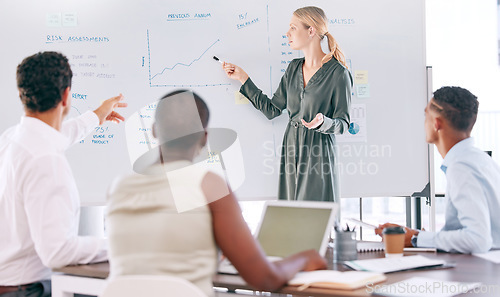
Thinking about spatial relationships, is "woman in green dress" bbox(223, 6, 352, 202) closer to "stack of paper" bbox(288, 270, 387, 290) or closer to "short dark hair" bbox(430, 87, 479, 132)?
"short dark hair" bbox(430, 87, 479, 132)

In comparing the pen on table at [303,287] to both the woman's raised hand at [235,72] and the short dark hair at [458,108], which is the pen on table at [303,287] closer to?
the short dark hair at [458,108]

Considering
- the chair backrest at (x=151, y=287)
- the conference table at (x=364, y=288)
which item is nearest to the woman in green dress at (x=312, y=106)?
the conference table at (x=364, y=288)

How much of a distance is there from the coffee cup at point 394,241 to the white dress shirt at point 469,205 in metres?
0.16

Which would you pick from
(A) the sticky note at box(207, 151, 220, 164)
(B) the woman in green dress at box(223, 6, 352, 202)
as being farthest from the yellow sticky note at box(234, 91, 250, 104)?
(A) the sticky note at box(207, 151, 220, 164)

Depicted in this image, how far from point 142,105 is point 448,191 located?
2.01 m

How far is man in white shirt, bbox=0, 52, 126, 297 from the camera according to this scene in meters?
1.77

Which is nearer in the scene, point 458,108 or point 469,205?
point 469,205

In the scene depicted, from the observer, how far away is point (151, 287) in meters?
1.22

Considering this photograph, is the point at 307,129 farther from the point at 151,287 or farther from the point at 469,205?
the point at 151,287

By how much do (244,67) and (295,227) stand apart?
67.6 inches

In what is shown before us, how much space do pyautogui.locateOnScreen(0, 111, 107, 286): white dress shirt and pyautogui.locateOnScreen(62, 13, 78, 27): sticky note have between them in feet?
5.11

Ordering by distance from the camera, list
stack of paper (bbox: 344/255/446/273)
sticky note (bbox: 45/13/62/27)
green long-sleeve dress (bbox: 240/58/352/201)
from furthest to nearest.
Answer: sticky note (bbox: 45/13/62/27), green long-sleeve dress (bbox: 240/58/352/201), stack of paper (bbox: 344/255/446/273)

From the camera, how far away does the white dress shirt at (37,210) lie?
5.78ft

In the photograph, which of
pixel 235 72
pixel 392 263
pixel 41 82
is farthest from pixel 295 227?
pixel 235 72
